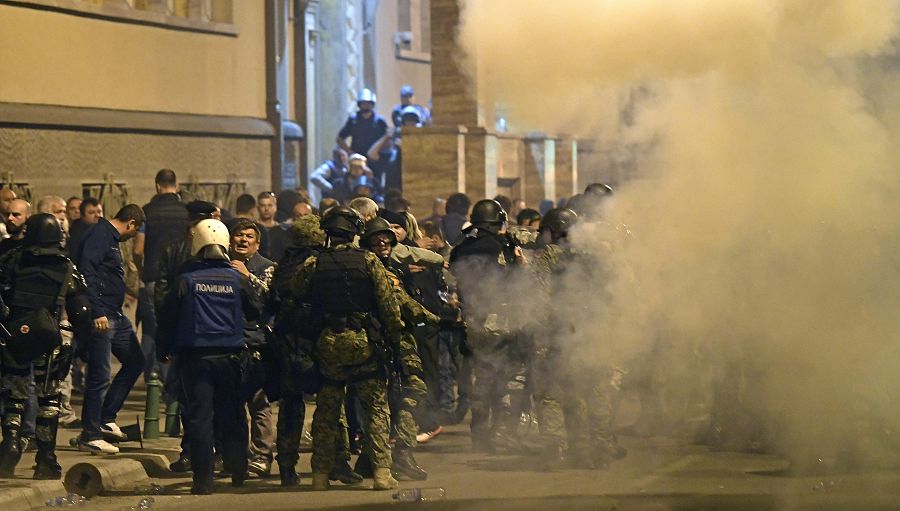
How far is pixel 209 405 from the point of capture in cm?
1070

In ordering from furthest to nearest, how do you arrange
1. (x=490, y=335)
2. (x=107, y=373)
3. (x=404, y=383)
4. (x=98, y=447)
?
(x=490, y=335) < (x=107, y=373) < (x=98, y=447) < (x=404, y=383)

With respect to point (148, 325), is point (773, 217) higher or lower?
higher

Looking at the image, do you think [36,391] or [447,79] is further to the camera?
[447,79]

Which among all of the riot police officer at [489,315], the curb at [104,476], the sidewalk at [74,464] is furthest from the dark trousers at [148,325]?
the riot police officer at [489,315]

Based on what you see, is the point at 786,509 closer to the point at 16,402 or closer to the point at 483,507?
the point at 483,507

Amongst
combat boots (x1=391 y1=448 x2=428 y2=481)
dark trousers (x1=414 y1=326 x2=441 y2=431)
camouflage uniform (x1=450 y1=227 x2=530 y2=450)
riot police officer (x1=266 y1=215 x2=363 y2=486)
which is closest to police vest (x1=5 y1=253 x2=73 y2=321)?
riot police officer (x1=266 y1=215 x2=363 y2=486)

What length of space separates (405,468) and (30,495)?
7.63 ft

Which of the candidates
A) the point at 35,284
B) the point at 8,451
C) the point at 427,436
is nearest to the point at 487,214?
the point at 427,436

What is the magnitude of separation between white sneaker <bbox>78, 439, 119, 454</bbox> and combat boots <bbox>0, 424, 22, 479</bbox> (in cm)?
111

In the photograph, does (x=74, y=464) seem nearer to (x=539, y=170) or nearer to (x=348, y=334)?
(x=348, y=334)

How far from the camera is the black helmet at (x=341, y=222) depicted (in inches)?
425

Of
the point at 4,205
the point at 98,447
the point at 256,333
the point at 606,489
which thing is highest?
the point at 4,205

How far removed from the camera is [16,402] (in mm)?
10852

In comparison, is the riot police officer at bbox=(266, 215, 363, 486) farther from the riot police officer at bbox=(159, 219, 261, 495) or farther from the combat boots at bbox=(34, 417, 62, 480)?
the combat boots at bbox=(34, 417, 62, 480)
